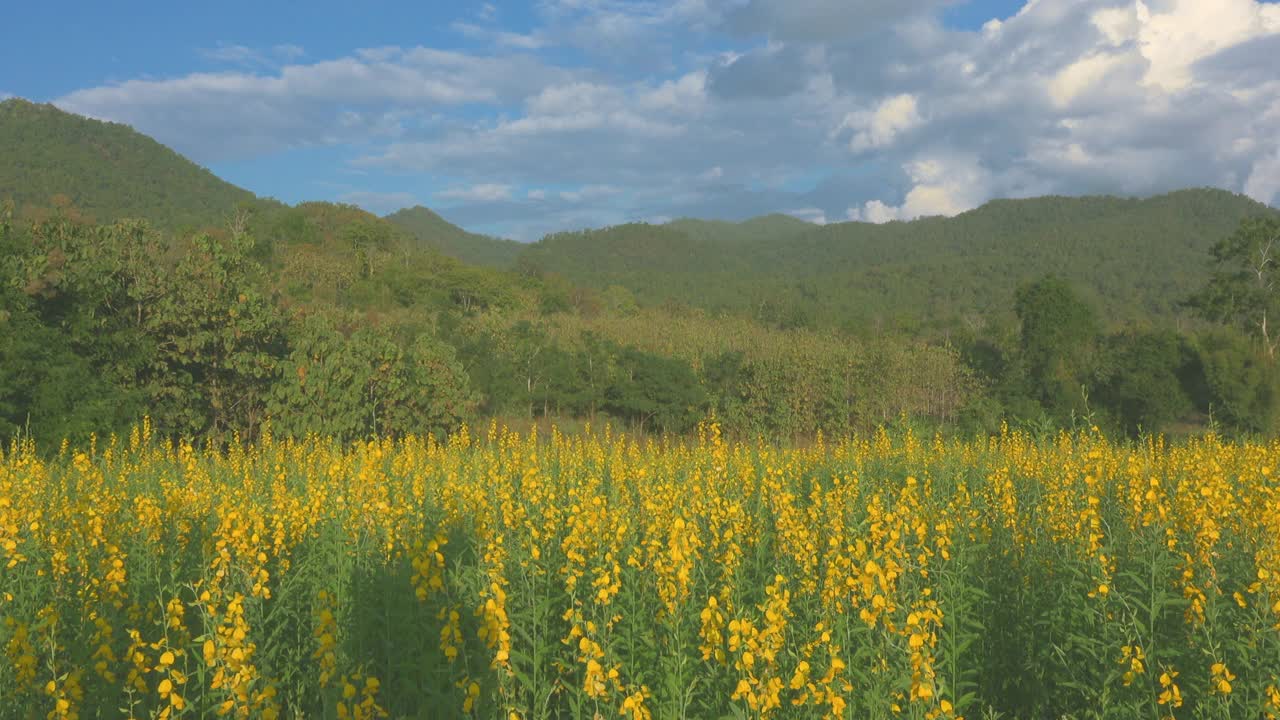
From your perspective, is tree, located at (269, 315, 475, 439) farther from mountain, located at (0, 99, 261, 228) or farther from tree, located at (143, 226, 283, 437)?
mountain, located at (0, 99, 261, 228)

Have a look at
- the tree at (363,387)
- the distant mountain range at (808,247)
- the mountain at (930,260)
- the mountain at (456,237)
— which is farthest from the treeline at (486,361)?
the mountain at (456,237)

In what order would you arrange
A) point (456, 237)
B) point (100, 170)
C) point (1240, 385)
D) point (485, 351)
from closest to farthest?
point (485, 351) → point (1240, 385) → point (100, 170) → point (456, 237)

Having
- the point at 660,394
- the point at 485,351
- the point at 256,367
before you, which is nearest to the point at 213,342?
the point at 256,367

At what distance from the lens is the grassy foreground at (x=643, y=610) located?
10.4 ft

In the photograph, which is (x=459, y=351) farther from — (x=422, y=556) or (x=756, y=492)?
(x=422, y=556)

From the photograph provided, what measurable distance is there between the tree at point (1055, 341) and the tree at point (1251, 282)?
10451 mm

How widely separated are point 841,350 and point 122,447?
22.7 m

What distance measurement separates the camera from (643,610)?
4039 mm

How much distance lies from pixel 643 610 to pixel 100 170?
116 metres

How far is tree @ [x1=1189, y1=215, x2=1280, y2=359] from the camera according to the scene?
36281 mm

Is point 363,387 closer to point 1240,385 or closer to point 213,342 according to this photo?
point 213,342

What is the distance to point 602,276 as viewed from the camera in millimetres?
97250

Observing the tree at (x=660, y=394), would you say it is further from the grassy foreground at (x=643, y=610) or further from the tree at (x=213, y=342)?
the grassy foreground at (x=643, y=610)

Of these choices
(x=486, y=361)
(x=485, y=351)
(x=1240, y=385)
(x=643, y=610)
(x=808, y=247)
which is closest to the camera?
(x=643, y=610)
